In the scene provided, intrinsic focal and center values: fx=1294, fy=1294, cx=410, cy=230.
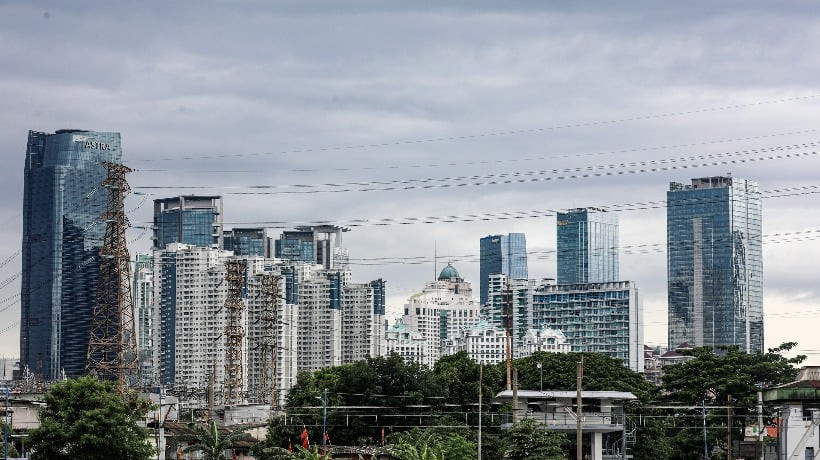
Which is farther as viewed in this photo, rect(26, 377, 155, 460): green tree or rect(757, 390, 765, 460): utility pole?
rect(757, 390, 765, 460): utility pole

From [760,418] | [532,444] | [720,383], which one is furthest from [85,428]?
[720,383]

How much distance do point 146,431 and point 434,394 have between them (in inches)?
1191

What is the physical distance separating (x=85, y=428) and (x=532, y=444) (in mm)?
23969

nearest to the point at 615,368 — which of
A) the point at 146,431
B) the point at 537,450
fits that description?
the point at 537,450

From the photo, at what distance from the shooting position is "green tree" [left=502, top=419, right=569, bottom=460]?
70062mm

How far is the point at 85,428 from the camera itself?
66312 mm

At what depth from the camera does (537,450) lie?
70.9 metres

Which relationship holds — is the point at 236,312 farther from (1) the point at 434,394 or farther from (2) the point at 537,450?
(2) the point at 537,450

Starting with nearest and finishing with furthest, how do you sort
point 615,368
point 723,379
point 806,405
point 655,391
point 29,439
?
1. point 29,439
2. point 806,405
3. point 723,379
4. point 655,391
5. point 615,368

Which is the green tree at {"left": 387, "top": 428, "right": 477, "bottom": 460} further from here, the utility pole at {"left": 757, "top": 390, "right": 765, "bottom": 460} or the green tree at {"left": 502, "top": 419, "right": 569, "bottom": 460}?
the utility pole at {"left": 757, "top": 390, "right": 765, "bottom": 460}

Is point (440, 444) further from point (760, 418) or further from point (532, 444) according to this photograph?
point (760, 418)

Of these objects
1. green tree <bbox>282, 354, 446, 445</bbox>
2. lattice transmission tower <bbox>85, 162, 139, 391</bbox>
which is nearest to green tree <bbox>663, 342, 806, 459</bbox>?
green tree <bbox>282, 354, 446, 445</bbox>

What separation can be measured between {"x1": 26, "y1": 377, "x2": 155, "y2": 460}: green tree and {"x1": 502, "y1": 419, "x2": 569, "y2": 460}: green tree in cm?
2015

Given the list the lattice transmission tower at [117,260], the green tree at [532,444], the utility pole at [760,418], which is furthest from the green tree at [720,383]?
the lattice transmission tower at [117,260]
